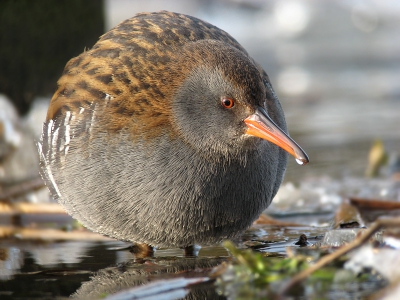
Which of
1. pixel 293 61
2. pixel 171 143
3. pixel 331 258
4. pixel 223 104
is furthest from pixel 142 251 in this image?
pixel 293 61

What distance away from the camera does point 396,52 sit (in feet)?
50.2

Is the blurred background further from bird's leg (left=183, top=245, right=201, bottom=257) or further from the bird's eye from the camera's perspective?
the bird's eye

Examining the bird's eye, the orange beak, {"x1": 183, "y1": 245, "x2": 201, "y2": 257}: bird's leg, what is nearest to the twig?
the orange beak

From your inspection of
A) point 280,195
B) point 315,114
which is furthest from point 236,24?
point 280,195

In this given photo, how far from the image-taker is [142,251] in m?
4.68

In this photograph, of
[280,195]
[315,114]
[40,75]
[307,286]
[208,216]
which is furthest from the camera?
[315,114]

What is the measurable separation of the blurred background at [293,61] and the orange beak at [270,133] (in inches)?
116

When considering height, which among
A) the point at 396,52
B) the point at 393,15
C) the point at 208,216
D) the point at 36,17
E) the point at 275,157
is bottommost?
the point at 208,216

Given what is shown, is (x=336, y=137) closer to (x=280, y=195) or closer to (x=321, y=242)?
(x=280, y=195)

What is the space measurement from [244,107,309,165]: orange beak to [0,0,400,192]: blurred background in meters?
2.95

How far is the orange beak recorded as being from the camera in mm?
4008

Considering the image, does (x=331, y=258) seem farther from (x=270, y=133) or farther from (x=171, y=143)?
(x=171, y=143)

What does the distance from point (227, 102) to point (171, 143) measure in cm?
44

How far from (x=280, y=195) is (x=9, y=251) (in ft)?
8.43
